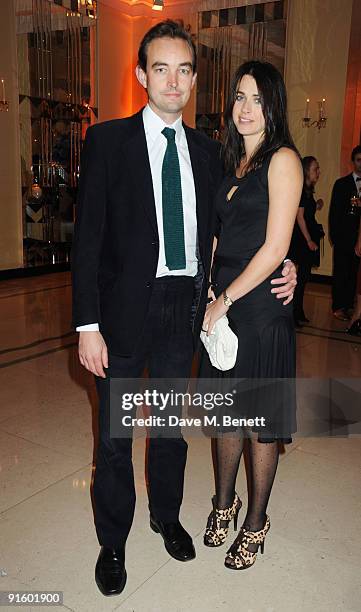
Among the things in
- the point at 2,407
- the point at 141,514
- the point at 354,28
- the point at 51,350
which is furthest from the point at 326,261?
the point at 141,514

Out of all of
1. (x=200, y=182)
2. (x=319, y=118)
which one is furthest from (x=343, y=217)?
(x=200, y=182)

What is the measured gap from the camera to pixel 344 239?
6258 millimetres

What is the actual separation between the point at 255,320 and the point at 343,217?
461 cm

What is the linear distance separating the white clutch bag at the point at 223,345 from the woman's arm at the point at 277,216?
0.15 meters

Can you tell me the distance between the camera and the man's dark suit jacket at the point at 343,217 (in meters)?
6.07

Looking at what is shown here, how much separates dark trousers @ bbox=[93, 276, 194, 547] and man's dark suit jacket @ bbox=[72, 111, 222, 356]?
77 mm

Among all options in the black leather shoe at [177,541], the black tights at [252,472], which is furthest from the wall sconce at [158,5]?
the black leather shoe at [177,541]

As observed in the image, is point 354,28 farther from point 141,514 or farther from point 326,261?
point 141,514

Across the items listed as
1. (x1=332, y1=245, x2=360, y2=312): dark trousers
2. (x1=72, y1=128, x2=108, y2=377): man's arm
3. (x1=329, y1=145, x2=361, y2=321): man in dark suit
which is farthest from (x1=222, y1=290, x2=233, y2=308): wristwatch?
(x1=332, y1=245, x2=360, y2=312): dark trousers

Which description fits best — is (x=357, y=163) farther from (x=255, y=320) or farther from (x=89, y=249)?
(x=89, y=249)

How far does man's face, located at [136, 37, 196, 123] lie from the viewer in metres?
1.74

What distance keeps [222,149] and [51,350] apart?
10.2ft

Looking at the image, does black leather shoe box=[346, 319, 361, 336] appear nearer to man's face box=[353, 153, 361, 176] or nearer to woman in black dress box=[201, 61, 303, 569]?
man's face box=[353, 153, 361, 176]

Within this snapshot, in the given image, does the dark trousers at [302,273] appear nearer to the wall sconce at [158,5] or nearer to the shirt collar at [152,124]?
the shirt collar at [152,124]
